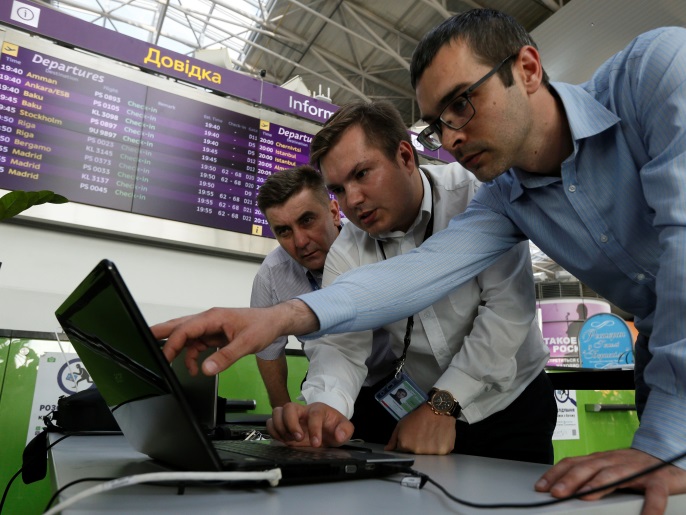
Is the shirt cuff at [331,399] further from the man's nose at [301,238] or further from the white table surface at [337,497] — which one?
the man's nose at [301,238]

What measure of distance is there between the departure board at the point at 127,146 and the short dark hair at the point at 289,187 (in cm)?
81

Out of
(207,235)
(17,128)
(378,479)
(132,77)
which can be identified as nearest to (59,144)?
(17,128)

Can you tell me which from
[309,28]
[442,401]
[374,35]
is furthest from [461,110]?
[309,28]

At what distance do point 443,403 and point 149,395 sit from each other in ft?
2.17

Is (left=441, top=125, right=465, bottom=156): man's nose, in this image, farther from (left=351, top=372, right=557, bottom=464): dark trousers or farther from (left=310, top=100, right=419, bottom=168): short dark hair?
(left=351, top=372, right=557, bottom=464): dark trousers

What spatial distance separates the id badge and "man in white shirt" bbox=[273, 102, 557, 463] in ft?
0.03

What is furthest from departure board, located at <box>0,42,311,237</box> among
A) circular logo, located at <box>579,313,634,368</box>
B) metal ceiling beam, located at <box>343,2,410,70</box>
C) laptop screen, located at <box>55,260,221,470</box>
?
metal ceiling beam, located at <box>343,2,410,70</box>

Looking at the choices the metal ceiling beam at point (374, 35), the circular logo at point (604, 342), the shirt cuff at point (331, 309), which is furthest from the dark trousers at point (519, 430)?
the metal ceiling beam at point (374, 35)

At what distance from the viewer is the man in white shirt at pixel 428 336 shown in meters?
1.05

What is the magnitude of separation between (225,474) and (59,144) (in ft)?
7.73

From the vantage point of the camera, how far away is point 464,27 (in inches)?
41.4

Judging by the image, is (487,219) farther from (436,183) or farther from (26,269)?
(26,269)

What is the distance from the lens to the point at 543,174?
107cm

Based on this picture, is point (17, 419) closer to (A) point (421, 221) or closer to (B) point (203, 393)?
(B) point (203, 393)
